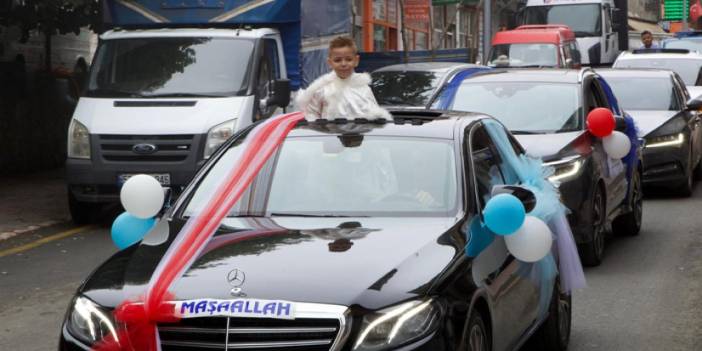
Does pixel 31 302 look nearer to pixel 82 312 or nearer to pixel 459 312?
pixel 82 312

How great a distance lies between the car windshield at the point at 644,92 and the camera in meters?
17.3

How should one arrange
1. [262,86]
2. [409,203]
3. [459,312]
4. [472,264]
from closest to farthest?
1. [459,312]
2. [472,264]
3. [409,203]
4. [262,86]

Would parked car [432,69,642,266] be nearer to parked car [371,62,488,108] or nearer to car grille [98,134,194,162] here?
parked car [371,62,488,108]

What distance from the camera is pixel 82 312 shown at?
539 centimetres

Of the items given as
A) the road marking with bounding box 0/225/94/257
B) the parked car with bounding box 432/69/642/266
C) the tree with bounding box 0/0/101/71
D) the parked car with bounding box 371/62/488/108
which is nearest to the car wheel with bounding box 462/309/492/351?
the parked car with bounding box 432/69/642/266

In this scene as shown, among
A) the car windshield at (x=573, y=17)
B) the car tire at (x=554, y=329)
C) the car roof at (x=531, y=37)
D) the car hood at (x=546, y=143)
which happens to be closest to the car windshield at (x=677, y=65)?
the car roof at (x=531, y=37)

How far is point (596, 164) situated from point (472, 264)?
223 inches

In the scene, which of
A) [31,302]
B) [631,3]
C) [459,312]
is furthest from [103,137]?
[631,3]

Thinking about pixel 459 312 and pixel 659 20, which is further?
pixel 659 20

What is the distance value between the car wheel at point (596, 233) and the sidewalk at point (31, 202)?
20.3 ft

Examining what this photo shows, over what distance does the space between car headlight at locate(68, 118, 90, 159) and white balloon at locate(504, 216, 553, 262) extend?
343 inches

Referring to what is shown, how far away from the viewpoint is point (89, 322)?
532 centimetres

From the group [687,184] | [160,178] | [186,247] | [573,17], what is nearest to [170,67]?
[160,178]

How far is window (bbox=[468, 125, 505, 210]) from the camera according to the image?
6.58 m
